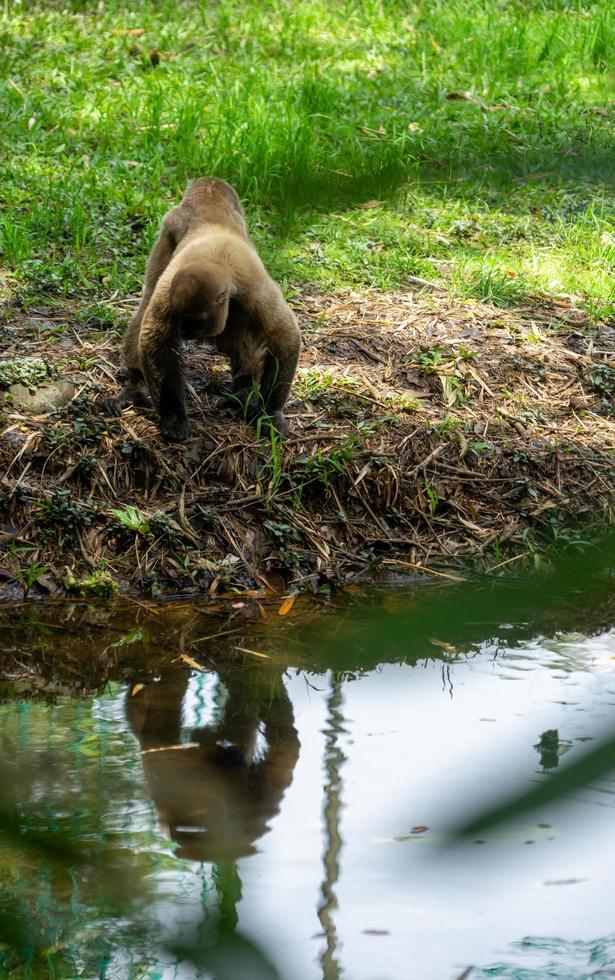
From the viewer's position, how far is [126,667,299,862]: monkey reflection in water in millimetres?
3475

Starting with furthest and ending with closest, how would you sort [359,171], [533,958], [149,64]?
[149,64] < [533,958] < [359,171]

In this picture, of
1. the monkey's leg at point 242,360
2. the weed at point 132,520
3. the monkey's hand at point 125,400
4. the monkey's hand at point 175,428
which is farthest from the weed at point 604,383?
the weed at point 132,520

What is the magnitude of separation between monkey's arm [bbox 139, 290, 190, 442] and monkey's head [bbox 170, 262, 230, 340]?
0.30 meters

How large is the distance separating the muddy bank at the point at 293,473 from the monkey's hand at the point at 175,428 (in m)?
0.06

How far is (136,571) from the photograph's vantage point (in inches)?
203

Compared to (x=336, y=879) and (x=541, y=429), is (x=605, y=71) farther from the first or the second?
(x=541, y=429)

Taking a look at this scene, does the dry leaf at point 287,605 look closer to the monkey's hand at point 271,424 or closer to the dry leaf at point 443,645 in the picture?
the monkey's hand at point 271,424

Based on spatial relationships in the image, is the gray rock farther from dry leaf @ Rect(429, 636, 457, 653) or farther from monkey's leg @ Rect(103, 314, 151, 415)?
dry leaf @ Rect(429, 636, 457, 653)

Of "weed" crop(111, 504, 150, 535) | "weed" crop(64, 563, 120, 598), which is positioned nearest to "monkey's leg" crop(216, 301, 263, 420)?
"weed" crop(111, 504, 150, 535)

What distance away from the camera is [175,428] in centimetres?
541

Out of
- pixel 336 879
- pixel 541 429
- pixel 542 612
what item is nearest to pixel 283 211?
pixel 542 612

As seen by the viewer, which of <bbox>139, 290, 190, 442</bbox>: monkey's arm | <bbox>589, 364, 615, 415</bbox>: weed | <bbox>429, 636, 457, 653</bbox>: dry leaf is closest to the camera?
<bbox>429, 636, 457, 653</bbox>: dry leaf

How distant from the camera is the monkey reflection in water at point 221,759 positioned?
3.47m

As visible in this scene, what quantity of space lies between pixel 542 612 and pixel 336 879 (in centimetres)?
196
